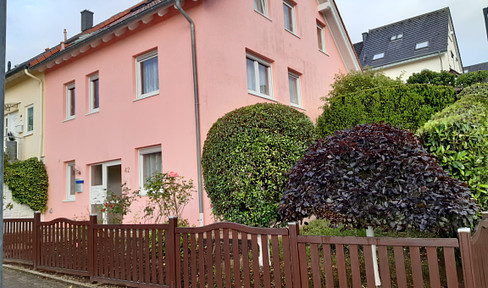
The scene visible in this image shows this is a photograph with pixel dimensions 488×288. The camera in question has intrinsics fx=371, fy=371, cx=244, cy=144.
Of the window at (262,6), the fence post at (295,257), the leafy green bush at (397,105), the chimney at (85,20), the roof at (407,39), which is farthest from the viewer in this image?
the roof at (407,39)

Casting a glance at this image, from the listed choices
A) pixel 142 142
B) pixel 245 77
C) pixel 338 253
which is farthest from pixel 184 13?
pixel 338 253

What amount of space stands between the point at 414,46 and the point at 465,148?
91.4 feet

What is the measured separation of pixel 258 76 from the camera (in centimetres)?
1110

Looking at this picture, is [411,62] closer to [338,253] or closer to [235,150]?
[235,150]

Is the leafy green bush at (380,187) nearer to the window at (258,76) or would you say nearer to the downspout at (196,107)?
the downspout at (196,107)

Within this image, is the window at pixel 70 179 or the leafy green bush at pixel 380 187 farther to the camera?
the window at pixel 70 179

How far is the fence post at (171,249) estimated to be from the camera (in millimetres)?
4988

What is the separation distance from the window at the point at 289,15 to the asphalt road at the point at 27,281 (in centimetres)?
1049

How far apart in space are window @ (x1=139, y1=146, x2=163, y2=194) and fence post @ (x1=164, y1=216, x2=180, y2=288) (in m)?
4.87

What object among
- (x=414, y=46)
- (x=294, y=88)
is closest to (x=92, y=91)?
(x=294, y=88)

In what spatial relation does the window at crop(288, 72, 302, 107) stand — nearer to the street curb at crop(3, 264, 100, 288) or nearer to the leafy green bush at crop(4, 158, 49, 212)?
the street curb at crop(3, 264, 100, 288)

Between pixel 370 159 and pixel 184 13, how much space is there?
6.37 meters

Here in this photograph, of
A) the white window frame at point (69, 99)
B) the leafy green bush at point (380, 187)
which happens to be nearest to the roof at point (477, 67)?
the white window frame at point (69, 99)

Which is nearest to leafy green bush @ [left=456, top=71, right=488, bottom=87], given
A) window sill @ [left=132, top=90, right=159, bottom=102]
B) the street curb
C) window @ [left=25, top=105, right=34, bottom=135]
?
window sill @ [left=132, top=90, right=159, bottom=102]
